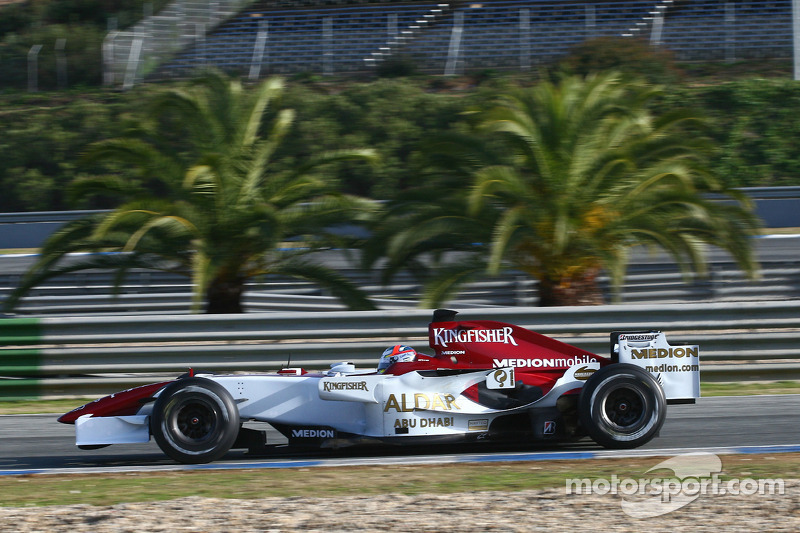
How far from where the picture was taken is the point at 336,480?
5785 mm

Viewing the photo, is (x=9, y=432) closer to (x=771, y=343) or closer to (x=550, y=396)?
(x=550, y=396)

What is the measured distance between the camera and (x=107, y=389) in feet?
32.2

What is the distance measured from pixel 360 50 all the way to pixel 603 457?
23.9 meters

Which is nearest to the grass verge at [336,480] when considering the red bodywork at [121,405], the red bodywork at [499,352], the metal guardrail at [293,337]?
the red bodywork at [121,405]

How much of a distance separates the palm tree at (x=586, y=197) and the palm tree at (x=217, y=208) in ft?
4.88

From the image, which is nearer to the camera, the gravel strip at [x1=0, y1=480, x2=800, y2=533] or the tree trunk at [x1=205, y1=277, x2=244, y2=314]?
the gravel strip at [x1=0, y1=480, x2=800, y2=533]

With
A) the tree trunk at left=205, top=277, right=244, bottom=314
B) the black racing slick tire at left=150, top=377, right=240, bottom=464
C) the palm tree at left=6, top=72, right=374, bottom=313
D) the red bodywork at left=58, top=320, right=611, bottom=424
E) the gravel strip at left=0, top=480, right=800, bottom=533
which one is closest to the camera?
the gravel strip at left=0, top=480, right=800, bottom=533

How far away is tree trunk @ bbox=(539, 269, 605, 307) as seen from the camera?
11961 mm

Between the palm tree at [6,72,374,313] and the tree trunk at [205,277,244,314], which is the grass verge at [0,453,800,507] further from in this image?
the tree trunk at [205,277,244,314]

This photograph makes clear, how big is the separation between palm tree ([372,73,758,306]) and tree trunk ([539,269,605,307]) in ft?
0.04

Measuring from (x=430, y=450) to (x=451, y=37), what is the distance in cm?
2331

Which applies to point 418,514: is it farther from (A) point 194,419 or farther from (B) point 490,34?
(B) point 490,34

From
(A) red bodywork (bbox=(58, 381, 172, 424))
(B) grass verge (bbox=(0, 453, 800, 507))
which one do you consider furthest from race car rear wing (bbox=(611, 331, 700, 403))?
(A) red bodywork (bbox=(58, 381, 172, 424))

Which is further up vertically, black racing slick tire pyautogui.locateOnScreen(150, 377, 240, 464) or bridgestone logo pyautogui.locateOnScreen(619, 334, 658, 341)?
bridgestone logo pyautogui.locateOnScreen(619, 334, 658, 341)
